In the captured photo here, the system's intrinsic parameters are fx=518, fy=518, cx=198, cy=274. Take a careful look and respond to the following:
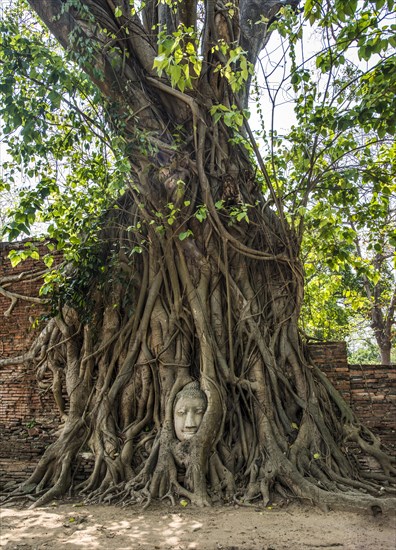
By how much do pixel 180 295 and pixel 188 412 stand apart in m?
1.29

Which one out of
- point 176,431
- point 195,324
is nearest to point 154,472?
point 176,431

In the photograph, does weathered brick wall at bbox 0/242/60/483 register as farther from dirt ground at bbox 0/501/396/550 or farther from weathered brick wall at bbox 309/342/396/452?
weathered brick wall at bbox 309/342/396/452

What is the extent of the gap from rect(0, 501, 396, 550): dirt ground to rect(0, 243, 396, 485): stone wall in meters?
1.84

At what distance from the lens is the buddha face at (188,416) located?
16.1ft

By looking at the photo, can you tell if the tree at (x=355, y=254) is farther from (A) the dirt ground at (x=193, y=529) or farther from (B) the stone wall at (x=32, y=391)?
(A) the dirt ground at (x=193, y=529)

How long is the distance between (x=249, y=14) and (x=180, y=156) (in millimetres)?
2832

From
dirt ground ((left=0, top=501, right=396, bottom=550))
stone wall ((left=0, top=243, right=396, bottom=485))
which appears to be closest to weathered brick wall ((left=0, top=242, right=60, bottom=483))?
stone wall ((left=0, top=243, right=396, bottom=485))

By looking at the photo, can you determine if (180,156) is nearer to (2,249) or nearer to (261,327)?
(261,327)

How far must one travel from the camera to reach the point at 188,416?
16.2 feet

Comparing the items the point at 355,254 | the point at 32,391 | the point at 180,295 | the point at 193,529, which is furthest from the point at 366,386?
the point at 355,254

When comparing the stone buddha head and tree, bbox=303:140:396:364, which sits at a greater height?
tree, bbox=303:140:396:364

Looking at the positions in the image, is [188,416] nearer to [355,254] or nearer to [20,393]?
[20,393]

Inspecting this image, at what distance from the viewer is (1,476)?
586 centimetres

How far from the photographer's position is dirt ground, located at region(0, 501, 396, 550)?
135 inches
